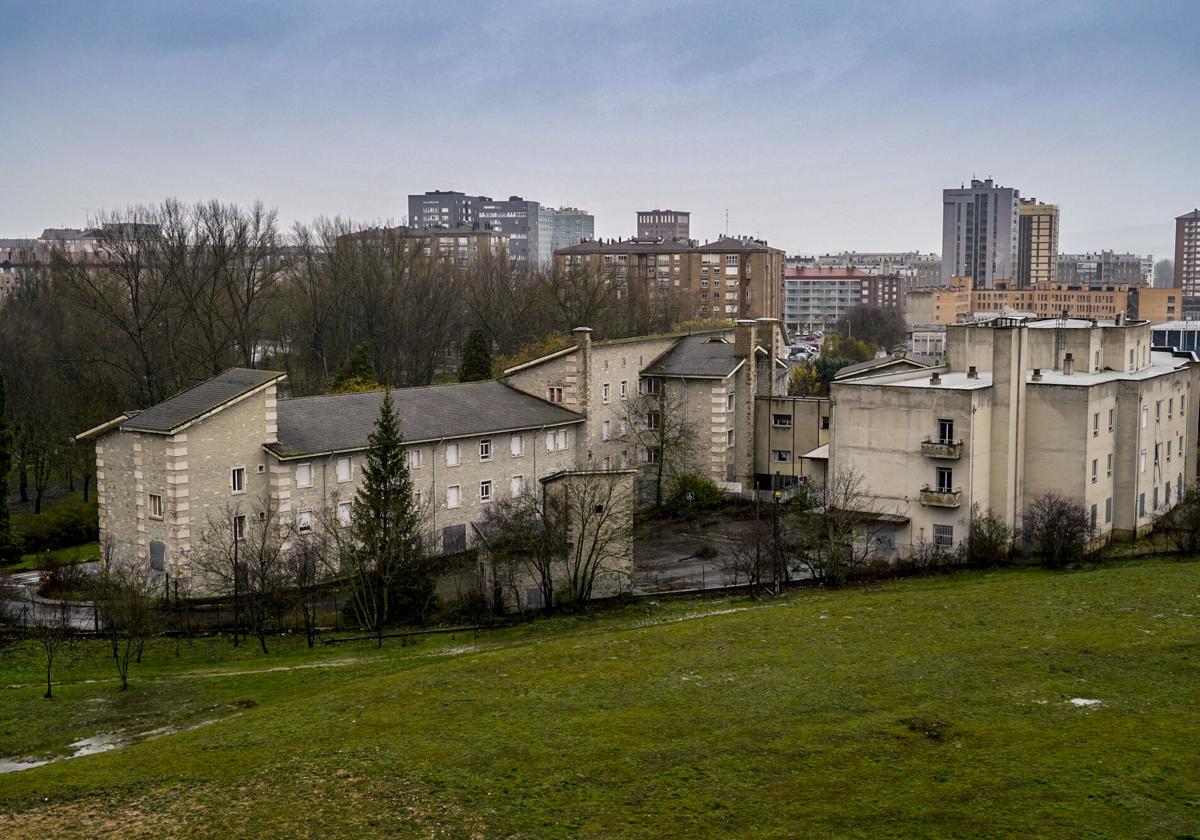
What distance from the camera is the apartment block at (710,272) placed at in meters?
139

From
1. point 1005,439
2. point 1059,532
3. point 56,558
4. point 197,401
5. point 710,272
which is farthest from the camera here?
point 710,272

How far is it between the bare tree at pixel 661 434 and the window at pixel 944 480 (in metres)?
15.8

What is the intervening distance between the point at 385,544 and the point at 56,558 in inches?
620

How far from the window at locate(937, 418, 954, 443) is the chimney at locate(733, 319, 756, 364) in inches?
624

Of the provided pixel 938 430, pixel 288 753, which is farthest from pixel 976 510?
pixel 288 753

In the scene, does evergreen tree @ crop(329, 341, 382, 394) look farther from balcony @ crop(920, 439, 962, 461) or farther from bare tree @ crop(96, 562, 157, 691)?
balcony @ crop(920, 439, 962, 461)

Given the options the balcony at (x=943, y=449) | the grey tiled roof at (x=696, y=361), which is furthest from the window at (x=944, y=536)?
the grey tiled roof at (x=696, y=361)

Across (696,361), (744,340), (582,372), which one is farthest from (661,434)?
(744,340)

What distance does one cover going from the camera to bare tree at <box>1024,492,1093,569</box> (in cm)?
4031

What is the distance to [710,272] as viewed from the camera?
14050cm

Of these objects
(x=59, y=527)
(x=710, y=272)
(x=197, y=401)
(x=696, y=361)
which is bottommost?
(x=59, y=527)

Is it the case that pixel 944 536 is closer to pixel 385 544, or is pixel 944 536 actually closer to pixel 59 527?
pixel 385 544

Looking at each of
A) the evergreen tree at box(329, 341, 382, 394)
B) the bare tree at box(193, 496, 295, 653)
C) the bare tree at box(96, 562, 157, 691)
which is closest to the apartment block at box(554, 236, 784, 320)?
the evergreen tree at box(329, 341, 382, 394)

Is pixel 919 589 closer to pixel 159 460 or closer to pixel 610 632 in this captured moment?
pixel 610 632
